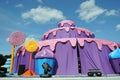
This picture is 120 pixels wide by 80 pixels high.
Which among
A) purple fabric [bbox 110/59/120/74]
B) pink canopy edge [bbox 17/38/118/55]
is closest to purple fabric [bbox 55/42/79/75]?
pink canopy edge [bbox 17/38/118/55]

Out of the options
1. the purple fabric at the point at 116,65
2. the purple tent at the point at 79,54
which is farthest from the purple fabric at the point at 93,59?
the purple fabric at the point at 116,65

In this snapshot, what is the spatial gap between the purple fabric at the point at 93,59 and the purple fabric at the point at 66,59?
3.42 feet

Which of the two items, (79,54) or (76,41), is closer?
(79,54)

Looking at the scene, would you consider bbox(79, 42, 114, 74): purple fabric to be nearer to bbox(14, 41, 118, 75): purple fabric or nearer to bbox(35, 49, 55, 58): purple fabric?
bbox(14, 41, 118, 75): purple fabric

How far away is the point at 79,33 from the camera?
29.9 metres

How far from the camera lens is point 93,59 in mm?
25234

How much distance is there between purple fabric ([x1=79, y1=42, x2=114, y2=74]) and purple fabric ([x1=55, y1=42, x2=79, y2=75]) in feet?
3.42

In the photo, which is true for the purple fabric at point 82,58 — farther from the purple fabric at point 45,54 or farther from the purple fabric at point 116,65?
the purple fabric at point 45,54

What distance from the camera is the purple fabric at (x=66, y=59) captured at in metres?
24.3

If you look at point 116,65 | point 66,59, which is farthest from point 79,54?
point 116,65

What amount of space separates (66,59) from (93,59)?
10.9 feet

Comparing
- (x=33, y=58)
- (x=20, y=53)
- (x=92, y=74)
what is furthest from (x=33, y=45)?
(x=92, y=74)

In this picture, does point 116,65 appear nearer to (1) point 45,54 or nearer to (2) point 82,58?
(2) point 82,58

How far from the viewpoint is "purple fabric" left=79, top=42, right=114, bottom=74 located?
2495cm
